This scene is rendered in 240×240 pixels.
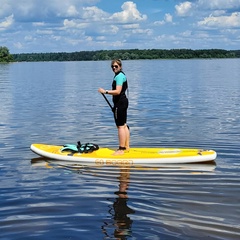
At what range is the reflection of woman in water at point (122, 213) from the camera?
640 cm

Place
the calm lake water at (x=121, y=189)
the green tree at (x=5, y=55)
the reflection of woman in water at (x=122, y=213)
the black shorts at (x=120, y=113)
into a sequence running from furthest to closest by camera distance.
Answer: the green tree at (x=5, y=55), the black shorts at (x=120, y=113), the calm lake water at (x=121, y=189), the reflection of woman in water at (x=122, y=213)

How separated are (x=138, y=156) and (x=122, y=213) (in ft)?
11.1

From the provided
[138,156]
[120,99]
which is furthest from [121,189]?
[120,99]

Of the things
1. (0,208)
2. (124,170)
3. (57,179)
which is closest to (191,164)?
(124,170)

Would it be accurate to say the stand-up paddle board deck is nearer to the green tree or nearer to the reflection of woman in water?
the reflection of woman in water

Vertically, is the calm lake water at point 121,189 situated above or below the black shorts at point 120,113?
below

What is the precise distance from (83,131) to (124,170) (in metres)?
6.25

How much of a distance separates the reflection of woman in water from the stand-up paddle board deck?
4.95 feet

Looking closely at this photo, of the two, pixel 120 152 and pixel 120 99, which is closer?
pixel 120 99

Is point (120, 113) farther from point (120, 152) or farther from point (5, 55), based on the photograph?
point (5, 55)

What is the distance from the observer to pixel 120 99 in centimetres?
1058

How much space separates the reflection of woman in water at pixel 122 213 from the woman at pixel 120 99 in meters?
2.02

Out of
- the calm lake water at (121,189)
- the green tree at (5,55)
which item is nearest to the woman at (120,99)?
the calm lake water at (121,189)

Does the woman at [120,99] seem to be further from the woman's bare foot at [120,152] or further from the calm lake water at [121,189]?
the calm lake water at [121,189]
